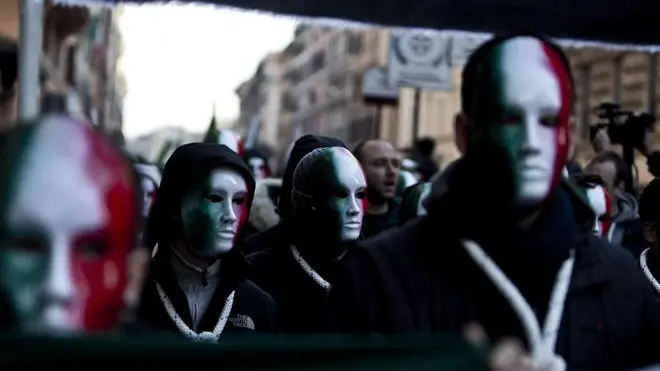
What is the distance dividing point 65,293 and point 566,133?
150 centimetres

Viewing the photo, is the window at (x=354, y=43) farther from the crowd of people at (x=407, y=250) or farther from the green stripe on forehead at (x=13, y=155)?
the green stripe on forehead at (x=13, y=155)

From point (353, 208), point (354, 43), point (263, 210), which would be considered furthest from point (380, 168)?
point (354, 43)

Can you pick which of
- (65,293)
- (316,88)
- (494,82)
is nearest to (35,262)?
(65,293)

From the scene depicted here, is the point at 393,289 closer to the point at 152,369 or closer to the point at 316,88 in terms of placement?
the point at 152,369

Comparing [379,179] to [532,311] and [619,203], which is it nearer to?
[619,203]

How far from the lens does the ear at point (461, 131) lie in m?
3.48

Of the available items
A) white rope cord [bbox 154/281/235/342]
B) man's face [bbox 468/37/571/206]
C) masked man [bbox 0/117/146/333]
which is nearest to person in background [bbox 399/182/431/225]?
white rope cord [bbox 154/281/235/342]

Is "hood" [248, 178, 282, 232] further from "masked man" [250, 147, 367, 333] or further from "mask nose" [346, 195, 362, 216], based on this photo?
"mask nose" [346, 195, 362, 216]

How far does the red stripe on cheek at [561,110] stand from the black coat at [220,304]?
1754 millimetres

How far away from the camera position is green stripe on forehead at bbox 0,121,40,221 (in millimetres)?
2551

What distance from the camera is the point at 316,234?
596cm

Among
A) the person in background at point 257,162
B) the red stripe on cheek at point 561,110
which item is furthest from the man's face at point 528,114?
the person in background at point 257,162

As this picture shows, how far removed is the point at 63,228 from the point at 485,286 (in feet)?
4.01

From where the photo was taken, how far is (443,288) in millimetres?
3367
